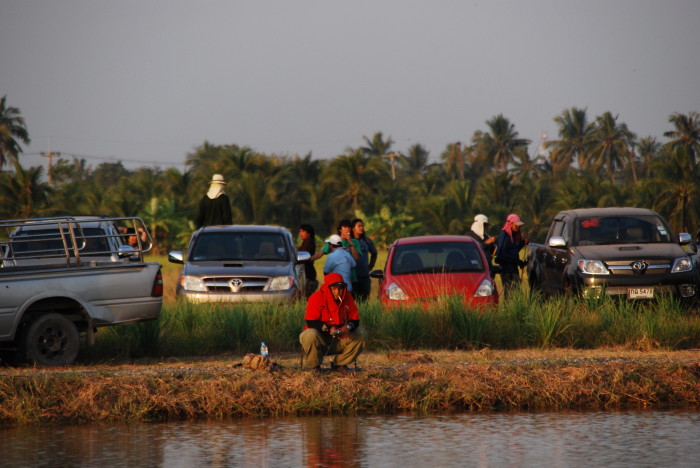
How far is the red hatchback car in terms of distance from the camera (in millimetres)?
14945

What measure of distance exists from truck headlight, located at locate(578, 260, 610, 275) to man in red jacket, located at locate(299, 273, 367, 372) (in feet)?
21.0

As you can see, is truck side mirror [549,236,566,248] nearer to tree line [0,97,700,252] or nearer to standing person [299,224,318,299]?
standing person [299,224,318,299]

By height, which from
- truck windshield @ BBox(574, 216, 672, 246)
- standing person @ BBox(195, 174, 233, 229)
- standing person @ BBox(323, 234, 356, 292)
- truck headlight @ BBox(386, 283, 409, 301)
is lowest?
truck headlight @ BBox(386, 283, 409, 301)

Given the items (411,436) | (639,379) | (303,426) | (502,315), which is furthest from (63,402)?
(502,315)

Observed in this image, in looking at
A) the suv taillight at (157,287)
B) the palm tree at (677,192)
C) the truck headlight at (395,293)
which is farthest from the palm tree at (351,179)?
the suv taillight at (157,287)

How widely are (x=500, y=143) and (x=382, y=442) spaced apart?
94873 millimetres

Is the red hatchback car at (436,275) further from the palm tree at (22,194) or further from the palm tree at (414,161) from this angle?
Result: the palm tree at (414,161)

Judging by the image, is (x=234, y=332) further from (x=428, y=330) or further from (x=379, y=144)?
(x=379, y=144)

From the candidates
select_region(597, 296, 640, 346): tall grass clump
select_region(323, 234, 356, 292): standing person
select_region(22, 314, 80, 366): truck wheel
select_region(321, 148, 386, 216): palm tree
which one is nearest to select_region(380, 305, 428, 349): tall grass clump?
select_region(323, 234, 356, 292): standing person

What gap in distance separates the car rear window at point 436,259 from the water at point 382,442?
19.5ft

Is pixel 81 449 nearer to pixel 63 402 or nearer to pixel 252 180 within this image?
pixel 63 402

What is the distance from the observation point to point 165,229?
57000 millimetres

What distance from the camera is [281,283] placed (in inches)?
609

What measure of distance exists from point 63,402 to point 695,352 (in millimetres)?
8005
